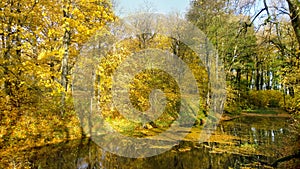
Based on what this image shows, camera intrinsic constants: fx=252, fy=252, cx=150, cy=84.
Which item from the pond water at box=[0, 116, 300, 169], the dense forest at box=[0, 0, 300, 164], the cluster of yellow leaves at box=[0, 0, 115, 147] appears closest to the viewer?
the dense forest at box=[0, 0, 300, 164]

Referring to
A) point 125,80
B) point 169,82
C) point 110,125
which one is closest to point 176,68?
point 169,82

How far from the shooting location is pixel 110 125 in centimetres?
1255

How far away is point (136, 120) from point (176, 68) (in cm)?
481

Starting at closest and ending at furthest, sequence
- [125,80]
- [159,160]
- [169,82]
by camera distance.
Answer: [159,160] < [125,80] < [169,82]

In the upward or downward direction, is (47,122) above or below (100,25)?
below

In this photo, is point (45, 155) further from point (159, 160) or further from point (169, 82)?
point (169, 82)

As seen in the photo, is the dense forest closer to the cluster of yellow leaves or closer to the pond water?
the cluster of yellow leaves

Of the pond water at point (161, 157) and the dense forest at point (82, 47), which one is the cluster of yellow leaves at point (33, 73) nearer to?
the dense forest at point (82, 47)

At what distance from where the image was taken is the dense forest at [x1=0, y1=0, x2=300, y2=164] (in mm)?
6688

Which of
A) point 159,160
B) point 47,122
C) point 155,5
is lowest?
point 159,160

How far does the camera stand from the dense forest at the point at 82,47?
6.69 m

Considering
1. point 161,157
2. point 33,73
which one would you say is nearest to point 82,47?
point 33,73

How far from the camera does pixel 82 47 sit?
1347cm

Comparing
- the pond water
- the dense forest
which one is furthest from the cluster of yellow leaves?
the pond water
